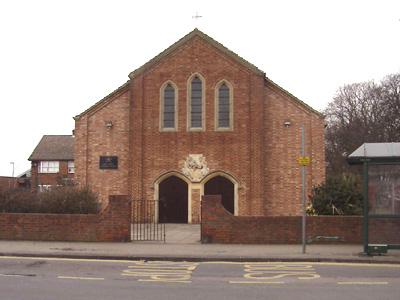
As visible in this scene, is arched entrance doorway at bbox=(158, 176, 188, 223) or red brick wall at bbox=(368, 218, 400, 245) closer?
red brick wall at bbox=(368, 218, 400, 245)

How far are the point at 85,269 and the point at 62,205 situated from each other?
607cm

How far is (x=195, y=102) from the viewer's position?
80.0ft

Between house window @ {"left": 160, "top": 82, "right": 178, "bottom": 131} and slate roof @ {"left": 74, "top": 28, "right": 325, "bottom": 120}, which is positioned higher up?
slate roof @ {"left": 74, "top": 28, "right": 325, "bottom": 120}

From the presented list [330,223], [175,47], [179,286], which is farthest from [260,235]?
[175,47]

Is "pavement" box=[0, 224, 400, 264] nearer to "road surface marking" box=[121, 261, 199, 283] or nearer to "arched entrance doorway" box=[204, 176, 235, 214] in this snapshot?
"road surface marking" box=[121, 261, 199, 283]

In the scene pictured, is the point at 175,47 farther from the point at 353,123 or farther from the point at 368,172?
the point at 353,123

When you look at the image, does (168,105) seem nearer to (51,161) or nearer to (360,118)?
(360,118)

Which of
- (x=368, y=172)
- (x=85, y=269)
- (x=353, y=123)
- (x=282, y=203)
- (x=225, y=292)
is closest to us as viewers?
(x=225, y=292)

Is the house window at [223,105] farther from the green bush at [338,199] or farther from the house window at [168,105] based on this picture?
the green bush at [338,199]

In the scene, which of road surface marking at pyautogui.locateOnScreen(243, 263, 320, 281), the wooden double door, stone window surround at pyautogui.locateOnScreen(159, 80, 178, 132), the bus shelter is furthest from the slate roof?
road surface marking at pyautogui.locateOnScreen(243, 263, 320, 281)

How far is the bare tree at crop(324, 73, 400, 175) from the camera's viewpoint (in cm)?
4219

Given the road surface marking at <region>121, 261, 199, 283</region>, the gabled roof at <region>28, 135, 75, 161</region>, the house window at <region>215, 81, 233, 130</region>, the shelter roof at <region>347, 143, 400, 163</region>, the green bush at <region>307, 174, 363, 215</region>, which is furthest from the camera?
the gabled roof at <region>28, 135, 75, 161</region>

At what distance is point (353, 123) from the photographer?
46.9 m

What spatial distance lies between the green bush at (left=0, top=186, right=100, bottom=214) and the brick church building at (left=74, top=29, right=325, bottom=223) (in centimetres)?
700
